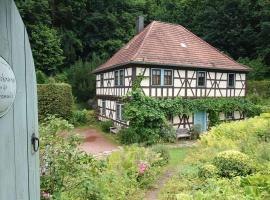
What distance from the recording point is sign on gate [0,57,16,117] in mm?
1501

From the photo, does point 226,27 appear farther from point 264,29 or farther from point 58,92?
point 58,92

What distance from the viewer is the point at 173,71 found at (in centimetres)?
1927

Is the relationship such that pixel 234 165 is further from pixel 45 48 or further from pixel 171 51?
pixel 45 48

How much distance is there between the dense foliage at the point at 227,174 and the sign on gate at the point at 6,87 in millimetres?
5123

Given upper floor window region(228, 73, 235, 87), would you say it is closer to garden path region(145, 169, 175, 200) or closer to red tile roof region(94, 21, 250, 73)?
red tile roof region(94, 21, 250, 73)

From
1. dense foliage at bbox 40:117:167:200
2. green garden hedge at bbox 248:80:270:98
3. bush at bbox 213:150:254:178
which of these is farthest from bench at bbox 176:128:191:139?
dense foliage at bbox 40:117:167:200

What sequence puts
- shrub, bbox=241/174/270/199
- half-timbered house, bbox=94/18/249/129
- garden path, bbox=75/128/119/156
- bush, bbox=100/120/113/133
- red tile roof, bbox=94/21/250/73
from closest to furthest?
1. shrub, bbox=241/174/270/199
2. garden path, bbox=75/128/119/156
3. half-timbered house, bbox=94/18/249/129
4. red tile roof, bbox=94/21/250/73
5. bush, bbox=100/120/113/133

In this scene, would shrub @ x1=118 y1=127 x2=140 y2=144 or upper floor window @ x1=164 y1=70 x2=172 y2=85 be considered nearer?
shrub @ x1=118 y1=127 x2=140 y2=144

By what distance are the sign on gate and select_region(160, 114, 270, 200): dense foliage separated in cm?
512

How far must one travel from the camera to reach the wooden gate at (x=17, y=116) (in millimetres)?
1531

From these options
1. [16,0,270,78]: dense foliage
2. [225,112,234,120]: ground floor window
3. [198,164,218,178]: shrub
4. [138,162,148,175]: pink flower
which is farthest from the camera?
[16,0,270,78]: dense foliage

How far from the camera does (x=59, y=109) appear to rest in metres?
21.4

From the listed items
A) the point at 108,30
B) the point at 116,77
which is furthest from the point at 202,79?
the point at 108,30

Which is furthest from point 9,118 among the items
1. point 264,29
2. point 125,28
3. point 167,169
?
point 125,28
